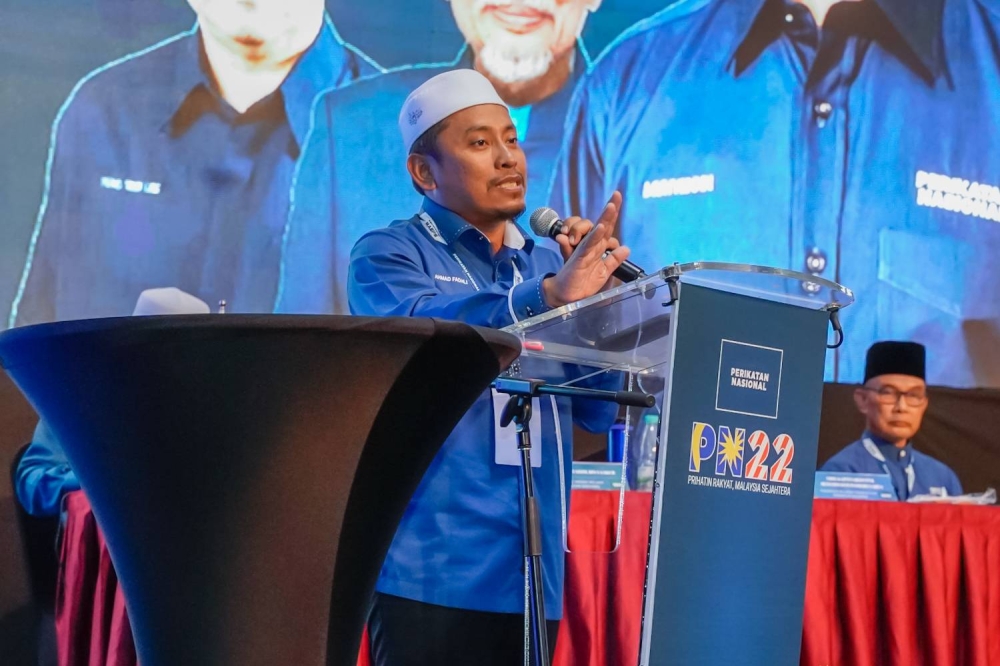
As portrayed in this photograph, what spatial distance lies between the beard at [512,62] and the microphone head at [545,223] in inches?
114

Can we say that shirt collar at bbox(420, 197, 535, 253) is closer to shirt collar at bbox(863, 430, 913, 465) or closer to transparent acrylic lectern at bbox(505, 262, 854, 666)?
transparent acrylic lectern at bbox(505, 262, 854, 666)

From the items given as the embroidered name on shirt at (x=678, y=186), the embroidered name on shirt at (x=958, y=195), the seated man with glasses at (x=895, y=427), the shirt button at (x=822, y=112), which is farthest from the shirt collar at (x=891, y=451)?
the shirt button at (x=822, y=112)

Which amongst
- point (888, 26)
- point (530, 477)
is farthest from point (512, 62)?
point (530, 477)

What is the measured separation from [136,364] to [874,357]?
414cm

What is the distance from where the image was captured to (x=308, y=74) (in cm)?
435

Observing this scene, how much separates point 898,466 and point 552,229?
10.6 feet

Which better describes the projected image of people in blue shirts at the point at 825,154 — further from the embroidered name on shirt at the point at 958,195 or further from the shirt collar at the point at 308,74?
the shirt collar at the point at 308,74

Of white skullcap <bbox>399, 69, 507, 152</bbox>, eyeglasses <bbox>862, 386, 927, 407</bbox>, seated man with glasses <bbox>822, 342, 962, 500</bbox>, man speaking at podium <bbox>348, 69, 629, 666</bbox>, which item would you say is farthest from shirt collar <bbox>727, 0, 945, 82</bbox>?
man speaking at podium <bbox>348, 69, 629, 666</bbox>

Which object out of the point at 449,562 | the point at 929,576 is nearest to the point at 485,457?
the point at 449,562

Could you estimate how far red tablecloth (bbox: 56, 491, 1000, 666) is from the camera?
2.65 m

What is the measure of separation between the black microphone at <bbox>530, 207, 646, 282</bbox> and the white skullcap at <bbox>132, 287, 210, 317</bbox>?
8.49ft

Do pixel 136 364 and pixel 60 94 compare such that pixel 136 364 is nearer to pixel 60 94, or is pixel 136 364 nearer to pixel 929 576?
pixel 929 576

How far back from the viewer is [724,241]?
14.8ft

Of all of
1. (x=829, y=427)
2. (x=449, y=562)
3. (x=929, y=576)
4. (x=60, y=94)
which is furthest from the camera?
(x=829, y=427)
